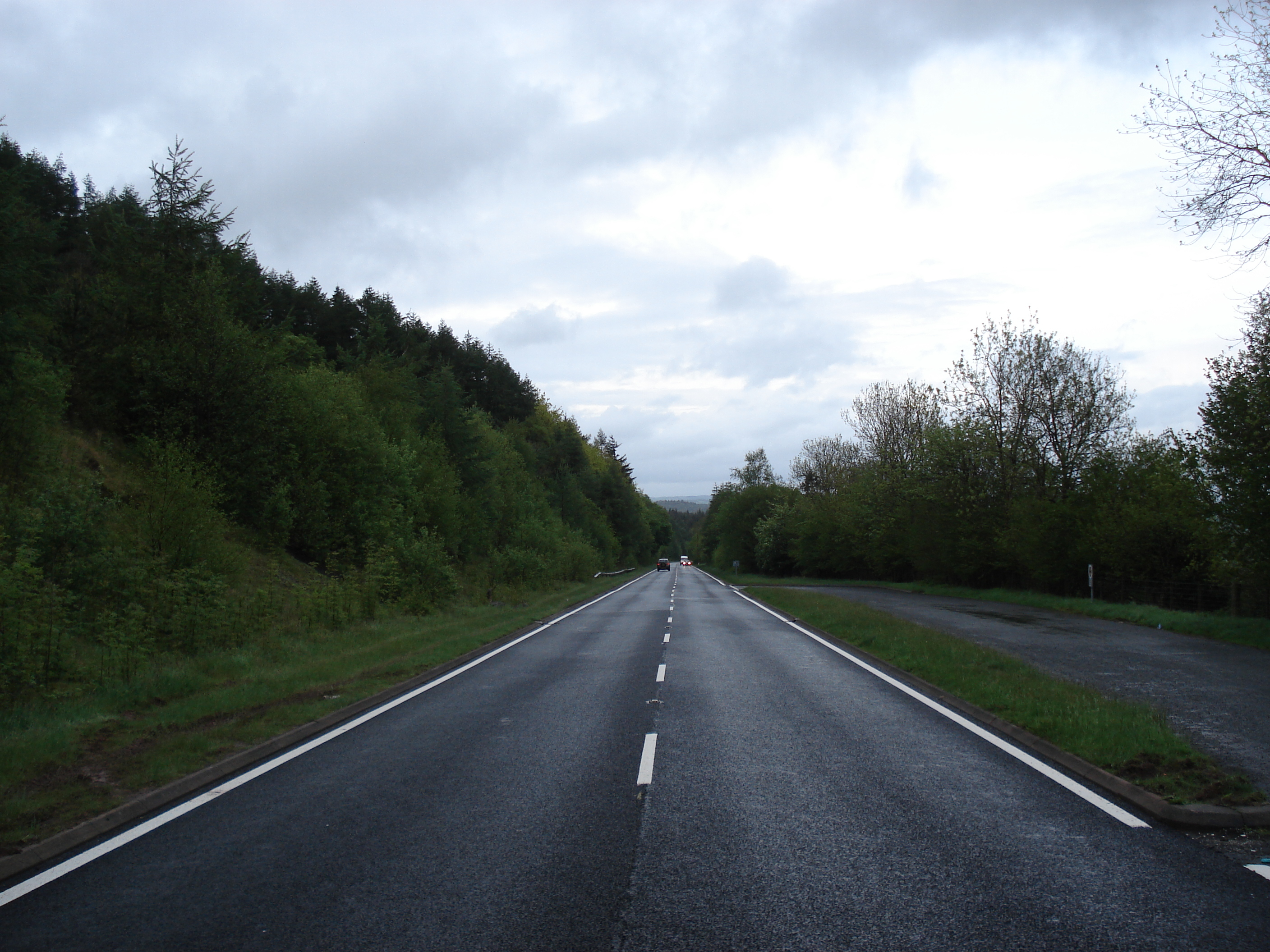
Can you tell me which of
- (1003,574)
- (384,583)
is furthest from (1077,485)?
(384,583)

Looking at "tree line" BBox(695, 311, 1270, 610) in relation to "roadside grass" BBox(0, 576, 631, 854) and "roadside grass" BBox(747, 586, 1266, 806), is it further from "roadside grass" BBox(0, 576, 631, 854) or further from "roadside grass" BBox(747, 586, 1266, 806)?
"roadside grass" BBox(0, 576, 631, 854)

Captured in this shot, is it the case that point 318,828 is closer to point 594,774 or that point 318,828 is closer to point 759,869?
point 594,774

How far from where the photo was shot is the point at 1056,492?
37688 mm

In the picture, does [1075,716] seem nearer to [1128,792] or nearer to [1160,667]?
[1128,792]

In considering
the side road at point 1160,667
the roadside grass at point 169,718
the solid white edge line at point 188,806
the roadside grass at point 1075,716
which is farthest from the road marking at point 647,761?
the side road at point 1160,667

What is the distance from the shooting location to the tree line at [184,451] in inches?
557

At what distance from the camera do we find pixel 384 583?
82.4ft

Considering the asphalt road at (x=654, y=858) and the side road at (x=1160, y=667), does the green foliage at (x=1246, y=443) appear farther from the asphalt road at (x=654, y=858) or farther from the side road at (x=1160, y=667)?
the asphalt road at (x=654, y=858)

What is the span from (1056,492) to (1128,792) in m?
35.0

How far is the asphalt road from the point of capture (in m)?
4.17

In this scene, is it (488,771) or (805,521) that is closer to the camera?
(488,771)

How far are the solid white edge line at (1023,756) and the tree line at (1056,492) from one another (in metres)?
12.4

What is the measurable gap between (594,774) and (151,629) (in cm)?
1021

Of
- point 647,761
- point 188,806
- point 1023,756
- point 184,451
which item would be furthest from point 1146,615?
point 184,451
